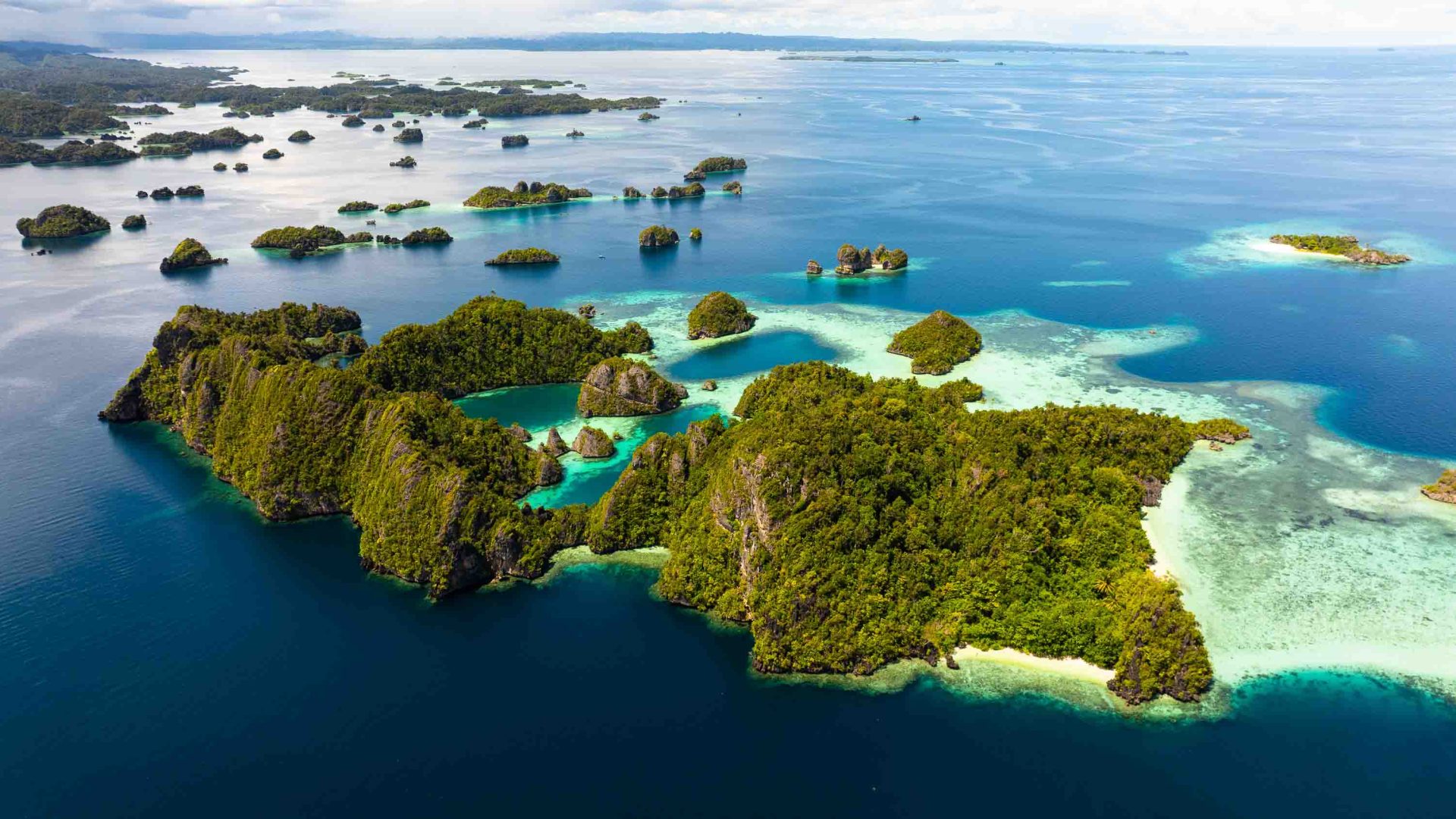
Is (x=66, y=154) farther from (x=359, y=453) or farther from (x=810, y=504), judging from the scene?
(x=810, y=504)

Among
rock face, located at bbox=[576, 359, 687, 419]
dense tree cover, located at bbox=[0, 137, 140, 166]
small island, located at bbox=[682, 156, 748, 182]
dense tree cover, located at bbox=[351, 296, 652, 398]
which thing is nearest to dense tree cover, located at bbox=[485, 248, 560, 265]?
dense tree cover, located at bbox=[351, 296, 652, 398]

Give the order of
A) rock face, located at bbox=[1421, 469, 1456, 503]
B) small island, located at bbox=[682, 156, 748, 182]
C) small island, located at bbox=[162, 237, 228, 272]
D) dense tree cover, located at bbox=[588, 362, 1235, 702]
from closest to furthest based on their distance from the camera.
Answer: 1. dense tree cover, located at bbox=[588, 362, 1235, 702]
2. rock face, located at bbox=[1421, 469, 1456, 503]
3. small island, located at bbox=[162, 237, 228, 272]
4. small island, located at bbox=[682, 156, 748, 182]

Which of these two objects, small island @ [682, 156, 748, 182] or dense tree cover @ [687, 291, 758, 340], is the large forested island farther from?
small island @ [682, 156, 748, 182]

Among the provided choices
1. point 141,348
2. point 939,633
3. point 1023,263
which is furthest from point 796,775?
point 1023,263

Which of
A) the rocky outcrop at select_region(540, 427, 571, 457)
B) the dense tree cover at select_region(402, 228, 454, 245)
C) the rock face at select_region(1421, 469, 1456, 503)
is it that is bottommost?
the rocky outcrop at select_region(540, 427, 571, 457)

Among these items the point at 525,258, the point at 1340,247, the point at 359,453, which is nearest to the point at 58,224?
the point at 525,258

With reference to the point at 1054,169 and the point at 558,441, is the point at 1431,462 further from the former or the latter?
the point at 1054,169

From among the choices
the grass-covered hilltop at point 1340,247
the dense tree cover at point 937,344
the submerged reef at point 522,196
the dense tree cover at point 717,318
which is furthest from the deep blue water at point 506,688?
the submerged reef at point 522,196

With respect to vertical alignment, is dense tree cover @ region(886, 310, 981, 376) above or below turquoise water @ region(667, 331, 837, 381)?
above
